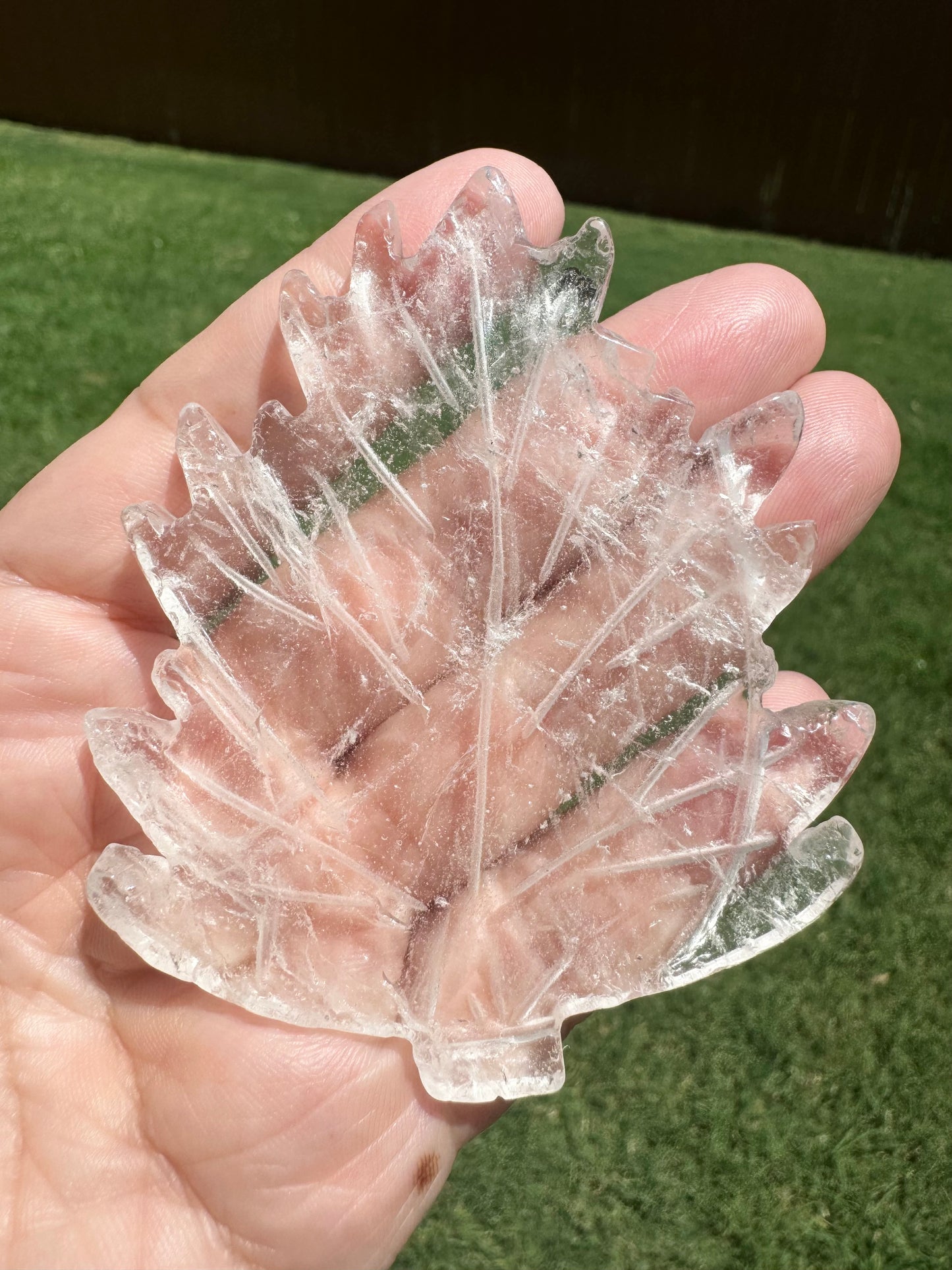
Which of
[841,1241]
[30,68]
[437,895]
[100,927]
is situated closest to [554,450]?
[437,895]

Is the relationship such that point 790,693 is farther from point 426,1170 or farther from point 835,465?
point 426,1170

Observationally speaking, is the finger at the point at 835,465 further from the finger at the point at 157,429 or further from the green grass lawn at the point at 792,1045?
the green grass lawn at the point at 792,1045

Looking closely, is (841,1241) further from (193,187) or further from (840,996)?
Answer: (193,187)

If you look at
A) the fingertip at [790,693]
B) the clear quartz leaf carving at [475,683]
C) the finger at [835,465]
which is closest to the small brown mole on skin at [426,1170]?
the clear quartz leaf carving at [475,683]

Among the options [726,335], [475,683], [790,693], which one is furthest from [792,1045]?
[726,335]

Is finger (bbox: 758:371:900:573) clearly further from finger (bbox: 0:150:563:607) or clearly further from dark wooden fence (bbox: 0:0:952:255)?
dark wooden fence (bbox: 0:0:952:255)

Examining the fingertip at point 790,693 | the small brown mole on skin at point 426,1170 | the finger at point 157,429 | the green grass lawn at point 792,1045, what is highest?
the finger at point 157,429

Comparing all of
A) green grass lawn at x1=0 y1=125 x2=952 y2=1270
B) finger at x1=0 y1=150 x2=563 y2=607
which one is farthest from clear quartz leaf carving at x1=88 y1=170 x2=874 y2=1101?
green grass lawn at x1=0 y1=125 x2=952 y2=1270
